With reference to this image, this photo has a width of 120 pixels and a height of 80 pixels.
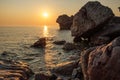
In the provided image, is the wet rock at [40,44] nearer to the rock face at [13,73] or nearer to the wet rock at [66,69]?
the rock face at [13,73]

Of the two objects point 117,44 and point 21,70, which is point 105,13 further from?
point 117,44

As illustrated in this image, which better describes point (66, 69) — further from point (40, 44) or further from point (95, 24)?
point (40, 44)

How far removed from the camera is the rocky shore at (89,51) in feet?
37.4

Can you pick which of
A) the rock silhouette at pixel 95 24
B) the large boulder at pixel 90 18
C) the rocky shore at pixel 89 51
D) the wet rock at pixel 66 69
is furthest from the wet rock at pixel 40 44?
the wet rock at pixel 66 69

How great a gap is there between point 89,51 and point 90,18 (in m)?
32.0

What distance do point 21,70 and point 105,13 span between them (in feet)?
92.8

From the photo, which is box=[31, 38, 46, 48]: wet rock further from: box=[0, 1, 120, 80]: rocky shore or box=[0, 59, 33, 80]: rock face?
box=[0, 59, 33, 80]: rock face

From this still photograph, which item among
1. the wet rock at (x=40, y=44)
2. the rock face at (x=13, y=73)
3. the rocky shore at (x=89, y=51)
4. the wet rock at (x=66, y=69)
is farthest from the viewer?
the wet rock at (x=40, y=44)

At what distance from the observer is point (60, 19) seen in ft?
467

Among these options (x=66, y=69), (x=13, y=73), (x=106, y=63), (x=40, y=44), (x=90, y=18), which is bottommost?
(x=66, y=69)

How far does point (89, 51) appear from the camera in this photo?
14.3m

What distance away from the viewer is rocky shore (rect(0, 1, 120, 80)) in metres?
11.4

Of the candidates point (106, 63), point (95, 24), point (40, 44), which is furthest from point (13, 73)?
point (40, 44)

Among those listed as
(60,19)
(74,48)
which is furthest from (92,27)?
(60,19)
